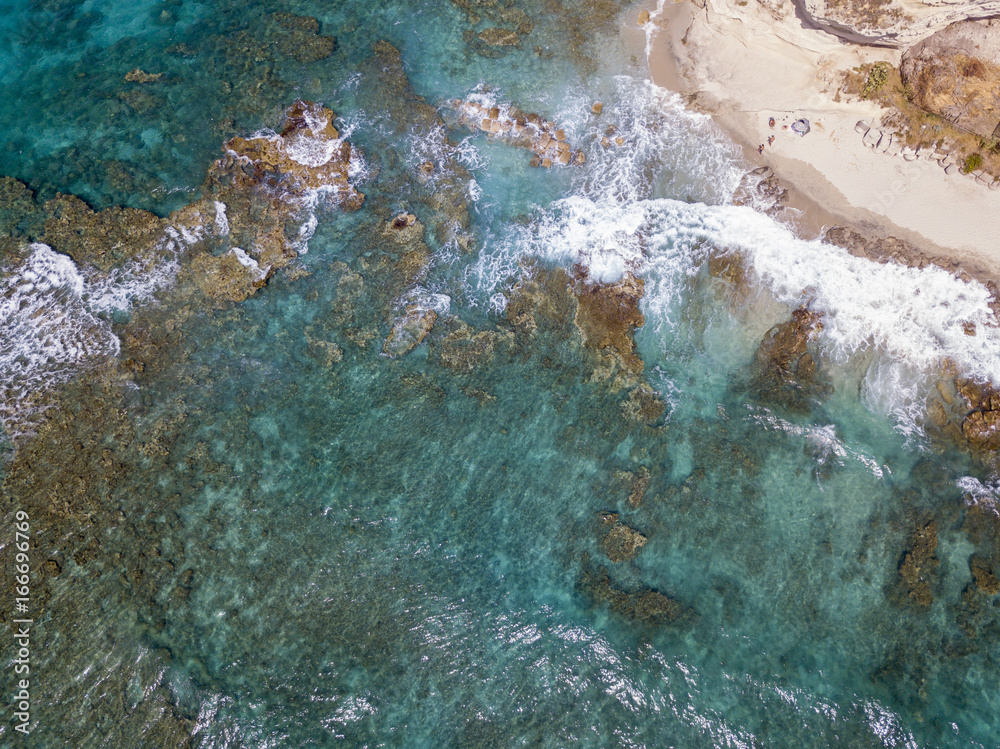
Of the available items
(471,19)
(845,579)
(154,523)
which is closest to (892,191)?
(845,579)

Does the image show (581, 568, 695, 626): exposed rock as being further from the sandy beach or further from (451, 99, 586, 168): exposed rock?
(451, 99, 586, 168): exposed rock

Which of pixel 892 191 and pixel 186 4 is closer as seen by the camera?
pixel 892 191

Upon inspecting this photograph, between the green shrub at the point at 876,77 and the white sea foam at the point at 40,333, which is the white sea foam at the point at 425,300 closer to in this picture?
Answer: the white sea foam at the point at 40,333

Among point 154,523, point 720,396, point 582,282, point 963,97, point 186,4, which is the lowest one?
point 154,523

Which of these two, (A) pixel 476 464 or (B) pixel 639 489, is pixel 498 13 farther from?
(B) pixel 639 489

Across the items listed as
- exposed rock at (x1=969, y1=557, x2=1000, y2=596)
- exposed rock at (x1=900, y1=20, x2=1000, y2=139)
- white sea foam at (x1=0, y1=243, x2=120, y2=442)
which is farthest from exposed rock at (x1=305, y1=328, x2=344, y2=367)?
exposed rock at (x1=969, y1=557, x2=1000, y2=596)

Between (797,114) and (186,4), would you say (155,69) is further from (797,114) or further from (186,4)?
(797,114)
